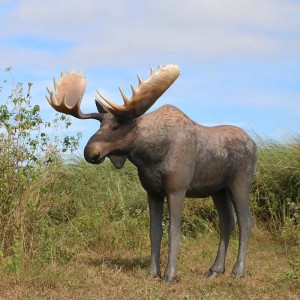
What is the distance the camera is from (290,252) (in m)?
9.45

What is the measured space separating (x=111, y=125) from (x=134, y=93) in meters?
0.46

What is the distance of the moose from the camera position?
20.5 ft

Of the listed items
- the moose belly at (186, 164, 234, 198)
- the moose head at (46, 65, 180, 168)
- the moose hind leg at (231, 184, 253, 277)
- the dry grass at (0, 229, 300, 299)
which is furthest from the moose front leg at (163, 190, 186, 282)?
the moose hind leg at (231, 184, 253, 277)

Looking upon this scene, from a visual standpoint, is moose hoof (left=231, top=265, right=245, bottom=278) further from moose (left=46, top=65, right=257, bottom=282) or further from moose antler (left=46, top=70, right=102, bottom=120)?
moose antler (left=46, top=70, right=102, bottom=120)

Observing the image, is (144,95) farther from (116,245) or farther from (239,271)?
(116,245)

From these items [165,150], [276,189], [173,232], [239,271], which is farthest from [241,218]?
[276,189]

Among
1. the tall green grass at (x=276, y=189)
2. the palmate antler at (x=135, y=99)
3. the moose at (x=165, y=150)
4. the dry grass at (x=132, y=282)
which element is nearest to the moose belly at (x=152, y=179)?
the moose at (x=165, y=150)

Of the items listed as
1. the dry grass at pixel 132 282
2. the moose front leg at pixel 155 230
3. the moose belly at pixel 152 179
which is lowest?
the dry grass at pixel 132 282

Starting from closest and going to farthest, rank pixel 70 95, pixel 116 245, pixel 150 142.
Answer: pixel 150 142 < pixel 70 95 < pixel 116 245

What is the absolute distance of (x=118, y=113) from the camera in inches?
244

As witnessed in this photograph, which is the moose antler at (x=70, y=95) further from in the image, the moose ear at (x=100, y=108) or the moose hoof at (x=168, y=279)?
the moose hoof at (x=168, y=279)

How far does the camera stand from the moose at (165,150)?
247 inches

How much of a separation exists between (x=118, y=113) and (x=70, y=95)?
2.46ft

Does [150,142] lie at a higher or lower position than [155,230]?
higher
